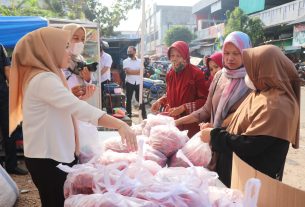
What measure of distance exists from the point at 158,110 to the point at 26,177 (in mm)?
1827

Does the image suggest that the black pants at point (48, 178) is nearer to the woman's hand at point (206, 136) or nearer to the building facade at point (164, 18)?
the woman's hand at point (206, 136)

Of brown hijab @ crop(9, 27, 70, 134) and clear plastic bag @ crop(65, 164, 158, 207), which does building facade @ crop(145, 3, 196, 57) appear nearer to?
brown hijab @ crop(9, 27, 70, 134)

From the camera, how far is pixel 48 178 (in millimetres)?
1674

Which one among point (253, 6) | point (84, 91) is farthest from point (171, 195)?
point (253, 6)

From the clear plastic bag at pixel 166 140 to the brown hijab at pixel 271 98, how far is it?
1.12 ft

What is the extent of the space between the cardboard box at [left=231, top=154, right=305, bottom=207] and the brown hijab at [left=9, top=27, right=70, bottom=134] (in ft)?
3.51

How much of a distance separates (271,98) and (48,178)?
1.24 meters

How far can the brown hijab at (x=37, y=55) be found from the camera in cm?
160

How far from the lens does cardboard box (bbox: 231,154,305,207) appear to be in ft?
2.99

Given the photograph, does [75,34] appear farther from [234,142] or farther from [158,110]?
[234,142]

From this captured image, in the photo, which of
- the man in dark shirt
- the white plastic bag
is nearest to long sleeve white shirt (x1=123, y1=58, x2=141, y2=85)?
the man in dark shirt

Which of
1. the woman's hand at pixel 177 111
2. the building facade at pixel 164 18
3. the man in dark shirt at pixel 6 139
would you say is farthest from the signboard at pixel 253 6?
the building facade at pixel 164 18

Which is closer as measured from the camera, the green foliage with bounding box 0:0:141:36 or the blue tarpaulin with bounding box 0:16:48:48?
the blue tarpaulin with bounding box 0:16:48:48

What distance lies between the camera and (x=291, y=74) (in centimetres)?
164
